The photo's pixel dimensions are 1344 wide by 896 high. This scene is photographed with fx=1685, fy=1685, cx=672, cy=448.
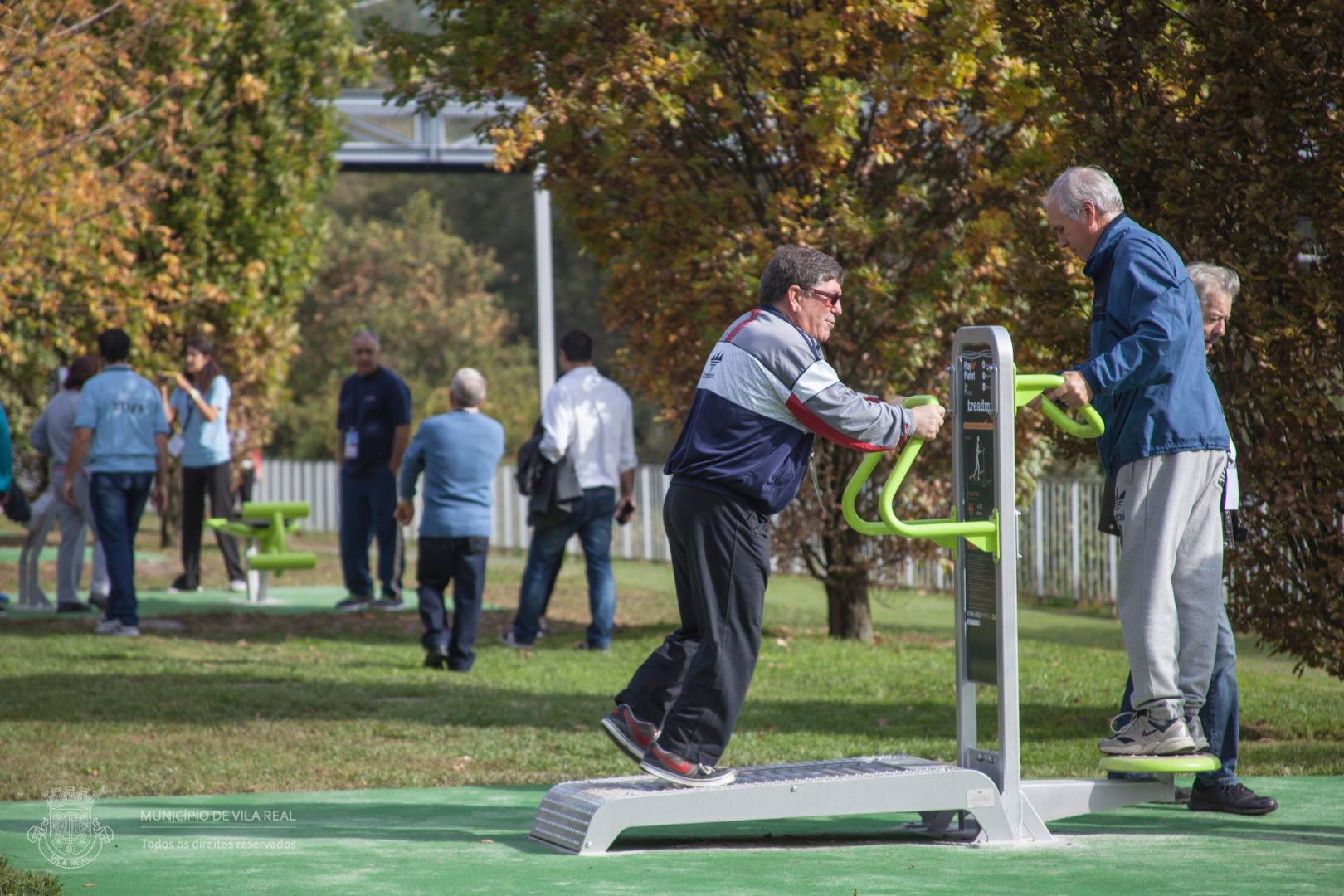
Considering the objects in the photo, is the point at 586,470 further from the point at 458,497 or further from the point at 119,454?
the point at 119,454

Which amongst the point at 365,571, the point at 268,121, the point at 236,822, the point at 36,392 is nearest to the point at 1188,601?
the point at 236,822

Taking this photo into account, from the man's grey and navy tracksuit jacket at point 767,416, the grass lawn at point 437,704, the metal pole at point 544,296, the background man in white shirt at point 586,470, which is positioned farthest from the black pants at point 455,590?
the metal pole at point 544,296

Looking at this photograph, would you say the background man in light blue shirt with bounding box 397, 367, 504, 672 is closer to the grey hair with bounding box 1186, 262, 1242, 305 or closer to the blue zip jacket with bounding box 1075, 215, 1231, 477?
the grey hair with bounding box 1186, 262, 1242, 305

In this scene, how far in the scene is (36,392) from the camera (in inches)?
837

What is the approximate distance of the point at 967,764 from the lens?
5.80m

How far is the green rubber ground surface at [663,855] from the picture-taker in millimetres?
5012

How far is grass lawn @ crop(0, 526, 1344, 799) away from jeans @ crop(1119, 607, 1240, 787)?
3.40 feet

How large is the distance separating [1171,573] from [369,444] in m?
8.70

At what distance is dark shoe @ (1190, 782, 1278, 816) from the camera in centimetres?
613

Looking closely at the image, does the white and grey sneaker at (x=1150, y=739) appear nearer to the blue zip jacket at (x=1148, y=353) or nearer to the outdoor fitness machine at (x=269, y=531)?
the blue zip jacket at (x=1148, y=353)

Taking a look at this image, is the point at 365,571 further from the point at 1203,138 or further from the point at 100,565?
the point at 1203,138

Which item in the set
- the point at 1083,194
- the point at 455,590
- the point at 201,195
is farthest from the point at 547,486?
the point at 201,195

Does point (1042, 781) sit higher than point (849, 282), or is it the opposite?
point (849, 282)

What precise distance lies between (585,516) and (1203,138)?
5250 millimetres
